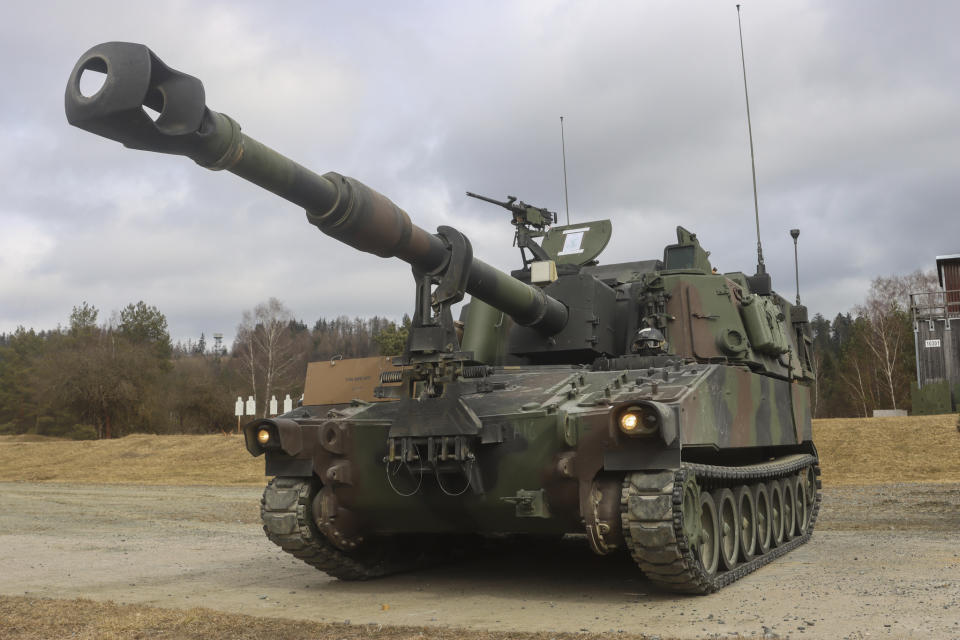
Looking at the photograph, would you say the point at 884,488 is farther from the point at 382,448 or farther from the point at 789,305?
the point at 382,448

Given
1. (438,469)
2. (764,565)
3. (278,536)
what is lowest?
(764,565)

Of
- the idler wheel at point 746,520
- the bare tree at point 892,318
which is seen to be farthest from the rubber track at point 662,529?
the bare tree at point 892,318

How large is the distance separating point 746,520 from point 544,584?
2.53m

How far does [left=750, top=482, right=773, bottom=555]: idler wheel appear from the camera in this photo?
1102 cm

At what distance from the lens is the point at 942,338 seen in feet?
114

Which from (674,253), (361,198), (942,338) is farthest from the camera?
(942,338)

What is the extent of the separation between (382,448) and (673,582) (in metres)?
2.94

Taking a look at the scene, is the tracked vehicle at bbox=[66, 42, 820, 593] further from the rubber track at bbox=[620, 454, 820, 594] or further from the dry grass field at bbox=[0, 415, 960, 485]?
the dry grass field at bbox=[0, 415, 960, 485]

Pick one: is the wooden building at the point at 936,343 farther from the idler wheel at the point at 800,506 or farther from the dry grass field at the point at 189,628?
the dry grass field at the point at 189,628

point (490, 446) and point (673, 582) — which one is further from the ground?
point (490, 446)

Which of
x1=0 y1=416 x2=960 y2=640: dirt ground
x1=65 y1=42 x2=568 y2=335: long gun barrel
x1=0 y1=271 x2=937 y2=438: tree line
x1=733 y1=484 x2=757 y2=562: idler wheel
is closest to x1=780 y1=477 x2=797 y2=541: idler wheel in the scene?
x1=0 y1=416 x2=960 y2=640: dirt ground

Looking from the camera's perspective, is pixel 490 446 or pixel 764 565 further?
pixel 764 565

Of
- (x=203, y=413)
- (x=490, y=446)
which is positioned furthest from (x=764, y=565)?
(x=203, y=413)

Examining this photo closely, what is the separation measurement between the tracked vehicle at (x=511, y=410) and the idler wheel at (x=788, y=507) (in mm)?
131
